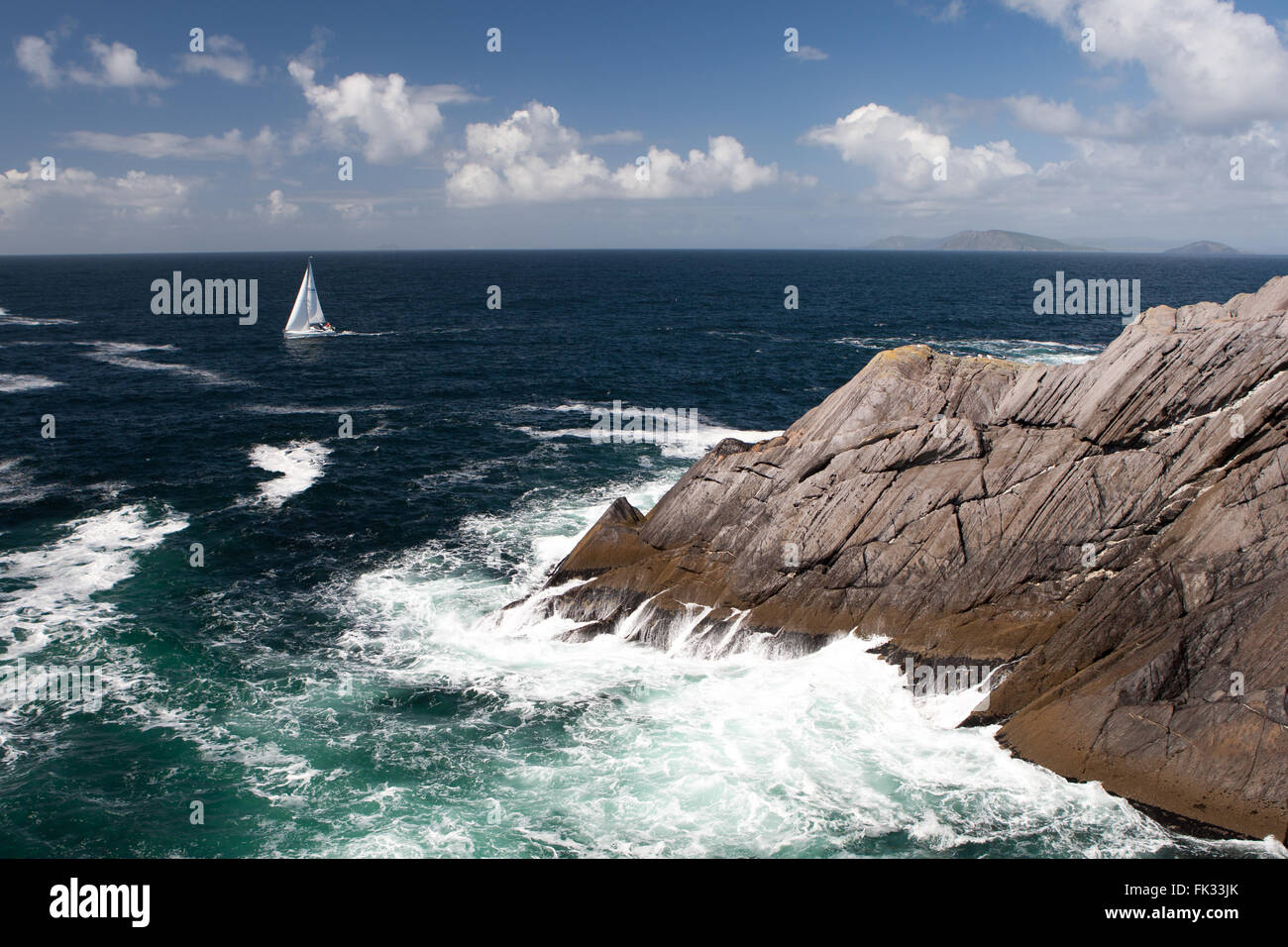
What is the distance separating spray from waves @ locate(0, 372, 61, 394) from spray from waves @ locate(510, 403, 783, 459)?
166ft

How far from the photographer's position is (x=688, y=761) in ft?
94.9

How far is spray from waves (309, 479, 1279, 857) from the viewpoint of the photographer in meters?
25.0

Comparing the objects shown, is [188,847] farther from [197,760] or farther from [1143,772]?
[1143,772]

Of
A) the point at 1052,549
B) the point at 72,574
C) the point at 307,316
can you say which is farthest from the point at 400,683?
the point at 307,316

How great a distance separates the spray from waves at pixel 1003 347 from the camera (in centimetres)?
9344

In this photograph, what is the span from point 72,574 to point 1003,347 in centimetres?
9932

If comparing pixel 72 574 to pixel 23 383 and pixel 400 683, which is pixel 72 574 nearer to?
pixel 400 683

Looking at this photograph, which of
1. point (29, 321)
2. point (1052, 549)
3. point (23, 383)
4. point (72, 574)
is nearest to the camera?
point (1052, 549)

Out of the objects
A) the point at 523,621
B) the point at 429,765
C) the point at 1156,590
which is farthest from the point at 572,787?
the point at 1156,590

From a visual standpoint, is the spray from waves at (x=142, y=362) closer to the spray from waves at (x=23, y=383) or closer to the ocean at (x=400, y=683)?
the spray from waves at (x=23, y=383)

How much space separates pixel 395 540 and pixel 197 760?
20311 millimetres

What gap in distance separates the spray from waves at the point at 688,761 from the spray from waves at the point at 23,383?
62.9 m

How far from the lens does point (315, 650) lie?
120 feet

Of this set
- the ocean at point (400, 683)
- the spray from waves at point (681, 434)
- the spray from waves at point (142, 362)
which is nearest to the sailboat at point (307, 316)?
the spray from waves at point (142, 362)
